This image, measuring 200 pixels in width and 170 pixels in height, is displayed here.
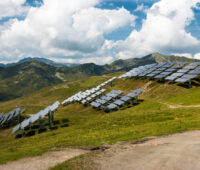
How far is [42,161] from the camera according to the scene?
18734 millimetres

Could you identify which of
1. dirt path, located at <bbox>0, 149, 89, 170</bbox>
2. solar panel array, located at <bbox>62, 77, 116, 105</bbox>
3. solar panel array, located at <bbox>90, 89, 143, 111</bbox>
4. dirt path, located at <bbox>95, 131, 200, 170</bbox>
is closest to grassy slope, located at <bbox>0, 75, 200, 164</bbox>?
dirt path, located at <bbox>0, 149, 89, 170</bbox>

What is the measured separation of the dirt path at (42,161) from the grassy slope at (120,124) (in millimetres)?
1841

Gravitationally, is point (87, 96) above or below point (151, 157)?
above

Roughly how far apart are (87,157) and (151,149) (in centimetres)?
817

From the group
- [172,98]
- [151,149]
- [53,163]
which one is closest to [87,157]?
[53,163]

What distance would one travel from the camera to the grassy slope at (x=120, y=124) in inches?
1017

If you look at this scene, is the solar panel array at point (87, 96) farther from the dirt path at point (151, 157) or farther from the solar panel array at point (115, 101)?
the dirt path at point (151, 157)

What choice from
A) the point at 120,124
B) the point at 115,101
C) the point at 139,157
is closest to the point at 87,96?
the point at 115,101

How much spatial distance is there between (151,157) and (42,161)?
1352 cm

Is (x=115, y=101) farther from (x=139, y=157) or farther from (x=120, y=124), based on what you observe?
(x=139, y=157)

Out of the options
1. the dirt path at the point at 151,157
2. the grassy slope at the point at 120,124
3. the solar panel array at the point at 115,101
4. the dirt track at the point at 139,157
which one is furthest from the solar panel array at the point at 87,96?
the dirt path at the point at 151,157

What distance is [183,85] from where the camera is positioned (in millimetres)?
69500

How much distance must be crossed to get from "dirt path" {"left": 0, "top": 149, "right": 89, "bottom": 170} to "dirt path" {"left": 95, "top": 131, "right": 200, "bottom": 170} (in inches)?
193

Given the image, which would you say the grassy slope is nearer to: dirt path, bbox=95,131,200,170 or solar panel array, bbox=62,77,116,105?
dirt path, bbox=95,131,200,170
